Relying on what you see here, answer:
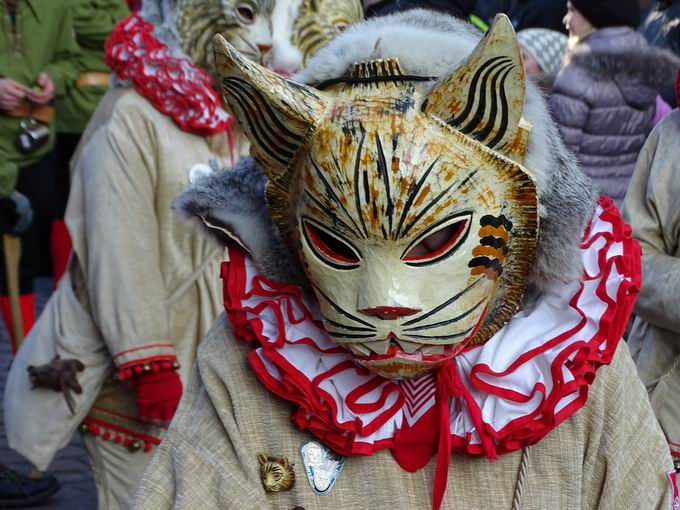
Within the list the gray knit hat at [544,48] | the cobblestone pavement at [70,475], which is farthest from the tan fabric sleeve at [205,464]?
the gray knit hat at [544,48]

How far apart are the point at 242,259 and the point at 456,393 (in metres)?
0.60

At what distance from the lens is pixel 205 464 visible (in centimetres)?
283

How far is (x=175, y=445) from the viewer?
2.88 m

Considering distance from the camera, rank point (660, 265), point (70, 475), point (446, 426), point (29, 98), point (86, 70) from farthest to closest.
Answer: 1. point (86, 70)
2. point (29, 98)
3. point (70, 475)
4. point (660, 265)
5. point (446, 426)

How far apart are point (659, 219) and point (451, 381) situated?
1464 millimetres

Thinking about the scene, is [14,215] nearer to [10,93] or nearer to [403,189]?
[10,93]

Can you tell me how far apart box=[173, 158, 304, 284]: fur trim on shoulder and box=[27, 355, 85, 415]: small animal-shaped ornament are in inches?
58.6

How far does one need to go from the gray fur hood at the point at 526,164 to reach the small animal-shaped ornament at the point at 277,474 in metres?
0.42

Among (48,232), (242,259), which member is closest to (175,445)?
(242,259)

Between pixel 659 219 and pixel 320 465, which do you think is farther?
pixel 659 219

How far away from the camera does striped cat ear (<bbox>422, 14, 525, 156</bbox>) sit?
251cm

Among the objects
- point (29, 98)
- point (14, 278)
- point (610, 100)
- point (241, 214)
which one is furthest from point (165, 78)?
point (610, 100)

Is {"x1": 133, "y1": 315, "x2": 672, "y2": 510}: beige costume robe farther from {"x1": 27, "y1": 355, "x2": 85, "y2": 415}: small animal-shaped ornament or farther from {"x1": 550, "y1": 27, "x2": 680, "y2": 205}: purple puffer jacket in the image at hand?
{"x1": 550, "y1": 27, "x2": 680, "y2": 205}: purple puffer jacket

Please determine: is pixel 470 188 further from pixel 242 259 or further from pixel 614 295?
pixel 242 259
